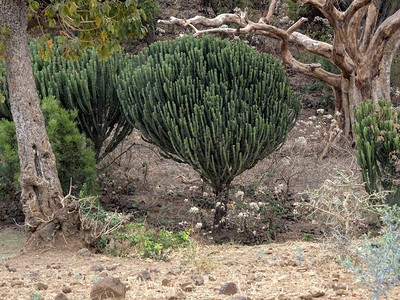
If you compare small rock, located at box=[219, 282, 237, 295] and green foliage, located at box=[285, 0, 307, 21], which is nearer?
small rock, located at box=[219, 282, 237, 295]

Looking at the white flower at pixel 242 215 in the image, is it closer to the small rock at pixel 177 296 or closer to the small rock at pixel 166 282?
the small rock at pixel 166 282

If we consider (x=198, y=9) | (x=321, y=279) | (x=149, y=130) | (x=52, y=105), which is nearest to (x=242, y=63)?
(x=149, y=130)

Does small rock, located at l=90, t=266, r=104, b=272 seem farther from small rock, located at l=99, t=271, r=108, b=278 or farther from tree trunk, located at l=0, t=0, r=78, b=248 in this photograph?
tree trunk, located at l=0, t=0, r=78, b=248

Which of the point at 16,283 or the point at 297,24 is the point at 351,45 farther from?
the point at 16,283

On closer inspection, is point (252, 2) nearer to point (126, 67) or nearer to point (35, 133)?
point (126, 67)

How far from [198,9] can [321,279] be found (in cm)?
1343

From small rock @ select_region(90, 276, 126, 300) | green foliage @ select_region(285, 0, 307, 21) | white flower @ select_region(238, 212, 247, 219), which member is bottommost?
white flower @ select_region(238, 212, 247, 219)

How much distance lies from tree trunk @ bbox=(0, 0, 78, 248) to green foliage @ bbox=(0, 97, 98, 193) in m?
1.12

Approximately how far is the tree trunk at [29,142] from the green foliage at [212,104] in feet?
5.44

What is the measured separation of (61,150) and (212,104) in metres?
1.98

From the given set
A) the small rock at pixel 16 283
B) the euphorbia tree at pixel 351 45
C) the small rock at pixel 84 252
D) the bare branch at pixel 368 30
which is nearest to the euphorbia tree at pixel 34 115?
the small rock at pixel 84 252

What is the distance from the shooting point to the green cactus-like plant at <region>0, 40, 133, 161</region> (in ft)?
23.3

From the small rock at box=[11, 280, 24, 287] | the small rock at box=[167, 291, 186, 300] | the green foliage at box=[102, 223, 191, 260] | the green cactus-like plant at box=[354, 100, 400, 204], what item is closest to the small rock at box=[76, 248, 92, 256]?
the green foliage at box=[102, 223, 191, 260]

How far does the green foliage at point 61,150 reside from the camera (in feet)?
21.4
